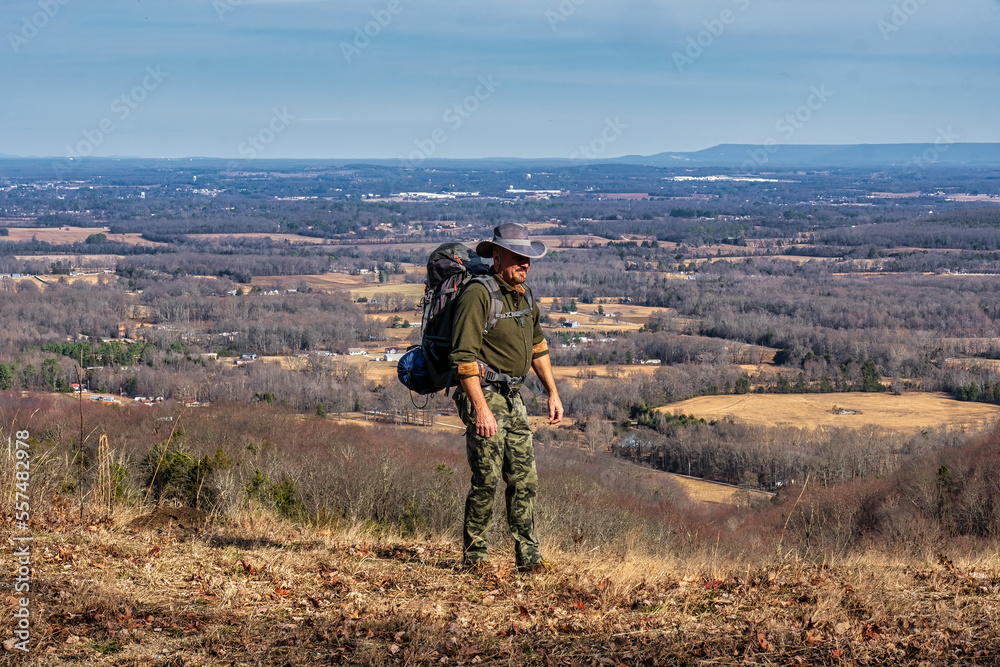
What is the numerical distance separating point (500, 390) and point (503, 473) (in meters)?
0.65

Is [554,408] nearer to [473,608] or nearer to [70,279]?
[473,608]

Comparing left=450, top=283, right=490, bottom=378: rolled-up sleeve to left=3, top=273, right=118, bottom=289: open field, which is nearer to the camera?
left=450, top=283, right=490, bottom=378: rolled-up sleeve

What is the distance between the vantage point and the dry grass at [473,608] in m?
5.06

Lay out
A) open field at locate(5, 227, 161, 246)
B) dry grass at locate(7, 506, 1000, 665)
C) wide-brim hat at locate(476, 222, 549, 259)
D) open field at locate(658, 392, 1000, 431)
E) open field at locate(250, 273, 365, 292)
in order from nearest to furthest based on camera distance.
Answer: dry grass at locate(7, 506, 1000, 665) < wide-brim hat at locate(476, 222, 549, 259) < open field at locate(658, 392, 1000, 431) < open field at locate(250, 273, 365, 292) < open field at locate(5, 227, 161, 246)

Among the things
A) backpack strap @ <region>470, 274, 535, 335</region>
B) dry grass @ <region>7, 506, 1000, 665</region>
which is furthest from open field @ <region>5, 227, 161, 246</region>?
backpack strap @ <region>470, 274, 535, 335</region>

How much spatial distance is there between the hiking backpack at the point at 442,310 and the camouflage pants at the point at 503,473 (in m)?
0.25

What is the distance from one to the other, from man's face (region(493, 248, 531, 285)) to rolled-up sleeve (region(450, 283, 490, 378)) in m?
0.26

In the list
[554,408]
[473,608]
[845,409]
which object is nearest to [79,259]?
[845,409]

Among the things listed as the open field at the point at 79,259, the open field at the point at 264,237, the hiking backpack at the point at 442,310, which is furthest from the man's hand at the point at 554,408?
the open field at the point at 264,237

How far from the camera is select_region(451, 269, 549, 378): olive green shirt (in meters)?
5.98

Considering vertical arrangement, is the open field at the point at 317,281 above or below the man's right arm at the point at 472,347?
below

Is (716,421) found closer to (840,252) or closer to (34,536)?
(34,536)

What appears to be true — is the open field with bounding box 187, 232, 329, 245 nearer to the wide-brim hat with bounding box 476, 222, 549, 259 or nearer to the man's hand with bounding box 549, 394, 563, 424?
the man's hand with bounding box 549, 394, 563, 424

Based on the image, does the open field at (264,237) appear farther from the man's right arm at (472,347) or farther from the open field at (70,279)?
the man's right arm at (472,347)
